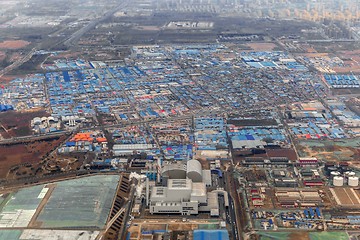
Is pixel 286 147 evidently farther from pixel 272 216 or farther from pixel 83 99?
pixel 83 99

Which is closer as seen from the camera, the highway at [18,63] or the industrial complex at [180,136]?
the industrial complex at [180,136]

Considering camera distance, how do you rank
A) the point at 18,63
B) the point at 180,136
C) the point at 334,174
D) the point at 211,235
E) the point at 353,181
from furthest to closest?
1. the point at 18,63
2. the point at 180,136
3. the point at 334,174
4. the point at 353,181
5. the point at 211,235

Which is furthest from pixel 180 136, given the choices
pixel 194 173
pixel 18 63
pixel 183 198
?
pixel 18 63

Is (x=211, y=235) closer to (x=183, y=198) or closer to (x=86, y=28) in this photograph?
(x=183, y=198)

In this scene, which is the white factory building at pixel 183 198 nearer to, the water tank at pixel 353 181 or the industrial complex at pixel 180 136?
the industrial complex at pixel 180 136

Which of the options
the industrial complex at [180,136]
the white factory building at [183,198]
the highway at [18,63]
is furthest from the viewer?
the highway at [18,63]

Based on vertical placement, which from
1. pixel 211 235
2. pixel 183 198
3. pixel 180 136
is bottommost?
pixel 180 136

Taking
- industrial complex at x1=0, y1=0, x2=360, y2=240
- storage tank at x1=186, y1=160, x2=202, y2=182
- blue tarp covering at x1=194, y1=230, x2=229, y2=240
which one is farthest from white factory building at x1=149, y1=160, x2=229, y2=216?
blue tarp covering at x1=194, y1=230, x2=229, y2=240

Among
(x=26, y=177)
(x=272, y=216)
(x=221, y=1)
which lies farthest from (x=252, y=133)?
(x=221, y=1)

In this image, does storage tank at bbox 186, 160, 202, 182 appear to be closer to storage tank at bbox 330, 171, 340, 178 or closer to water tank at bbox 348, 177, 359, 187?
storage tank at bbox 330, 171, 340, 178

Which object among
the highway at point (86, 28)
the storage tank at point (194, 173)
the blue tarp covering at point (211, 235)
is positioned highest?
the storage tank at point (194, 173)

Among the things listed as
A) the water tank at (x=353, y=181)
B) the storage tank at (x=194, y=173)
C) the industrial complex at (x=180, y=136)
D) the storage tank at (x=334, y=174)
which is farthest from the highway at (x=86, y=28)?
the water tank at (x=353, y=181)
